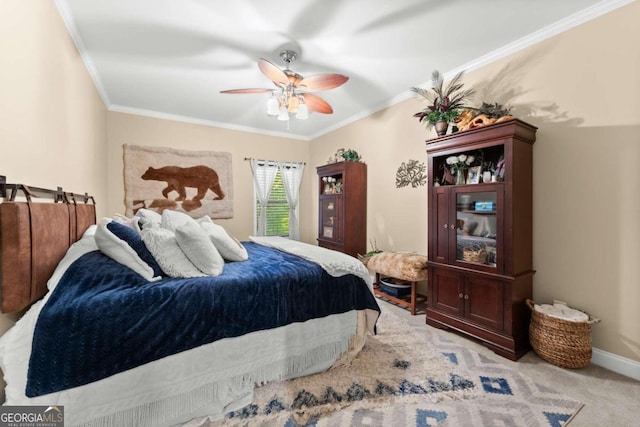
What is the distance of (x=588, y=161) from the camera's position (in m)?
2.09

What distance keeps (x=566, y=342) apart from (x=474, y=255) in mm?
843

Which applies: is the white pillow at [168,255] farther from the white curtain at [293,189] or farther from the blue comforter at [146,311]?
the white curtain at [293,189]

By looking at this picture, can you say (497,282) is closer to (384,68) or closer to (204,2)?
(384,68)

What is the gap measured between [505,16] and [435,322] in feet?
9.07

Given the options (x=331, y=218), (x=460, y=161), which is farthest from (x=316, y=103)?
(x=331, y=218)

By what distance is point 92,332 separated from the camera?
1251 mm

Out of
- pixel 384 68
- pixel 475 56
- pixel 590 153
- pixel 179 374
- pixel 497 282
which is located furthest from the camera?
pixel 384 68

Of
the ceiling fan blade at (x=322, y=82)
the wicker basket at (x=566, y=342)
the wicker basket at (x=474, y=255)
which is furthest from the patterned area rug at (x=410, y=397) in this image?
the ceiling fan blade at (x=322, y=82)

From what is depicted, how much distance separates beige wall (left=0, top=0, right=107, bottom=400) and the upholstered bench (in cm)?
299

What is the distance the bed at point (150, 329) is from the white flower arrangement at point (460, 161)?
1491 millimetres

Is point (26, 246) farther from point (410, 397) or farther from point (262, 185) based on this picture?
point (262, 185)

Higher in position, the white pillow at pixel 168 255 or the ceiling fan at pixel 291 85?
the ceiling fan at pixel 291 85

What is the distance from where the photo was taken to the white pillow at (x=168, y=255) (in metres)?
1.69

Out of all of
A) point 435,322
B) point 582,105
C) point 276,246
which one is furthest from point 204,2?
point 435,322
